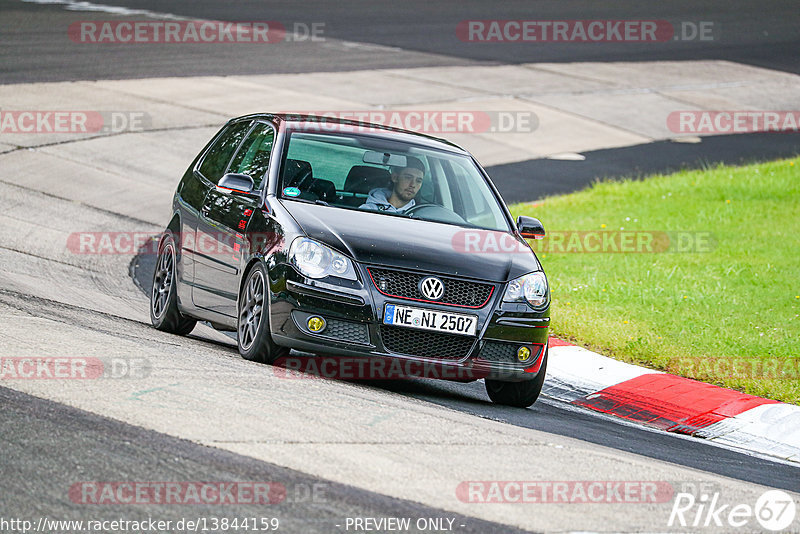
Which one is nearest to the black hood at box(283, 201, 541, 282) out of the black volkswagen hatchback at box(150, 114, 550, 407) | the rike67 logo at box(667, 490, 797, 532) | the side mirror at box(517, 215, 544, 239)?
the black volkswagen hatchback at box(150, 114, 550, 407)

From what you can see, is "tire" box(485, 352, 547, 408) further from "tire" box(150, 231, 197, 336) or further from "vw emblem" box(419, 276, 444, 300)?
"tire" box(150, 231, 197, 336)

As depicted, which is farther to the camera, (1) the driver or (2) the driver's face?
(2) the driver's face

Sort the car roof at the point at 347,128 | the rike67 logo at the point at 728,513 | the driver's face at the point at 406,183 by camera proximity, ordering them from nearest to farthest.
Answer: the rike67 logo at the point at 728,513, the driver's face at the point at 406,183, the car roof at the point at 347,128

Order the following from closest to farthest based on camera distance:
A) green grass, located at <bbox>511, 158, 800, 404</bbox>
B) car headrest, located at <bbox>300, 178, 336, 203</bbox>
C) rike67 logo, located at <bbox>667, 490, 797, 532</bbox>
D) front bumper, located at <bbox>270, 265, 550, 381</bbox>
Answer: rike67 logo, located at <bbox>667, 490, 797, 532</bbox> < front bumper, located at <bbox>270, 265, 550, 381</bbox> < car headrest, located at <bbox>300, 178, 336, 203</bbox> < green grass, located at <bbox>511, 158, 800, 404</bbox>

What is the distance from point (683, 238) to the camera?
15.3 meters

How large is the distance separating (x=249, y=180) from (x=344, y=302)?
1396 mm

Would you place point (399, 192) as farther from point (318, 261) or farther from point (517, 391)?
point (517, 391)

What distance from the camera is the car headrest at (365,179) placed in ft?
28.2

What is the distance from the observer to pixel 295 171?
27.9ft

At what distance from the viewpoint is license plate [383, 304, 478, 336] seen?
7430 mm

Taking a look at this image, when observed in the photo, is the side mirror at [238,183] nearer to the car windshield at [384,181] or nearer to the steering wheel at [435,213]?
the car windshield at [384,181]

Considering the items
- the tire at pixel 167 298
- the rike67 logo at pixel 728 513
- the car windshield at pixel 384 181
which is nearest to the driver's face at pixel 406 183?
the car windshield at pixel 384 181

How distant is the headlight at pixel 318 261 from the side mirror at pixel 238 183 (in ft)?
3.00

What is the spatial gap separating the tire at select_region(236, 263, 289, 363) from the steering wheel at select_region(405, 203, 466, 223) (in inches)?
49.0
